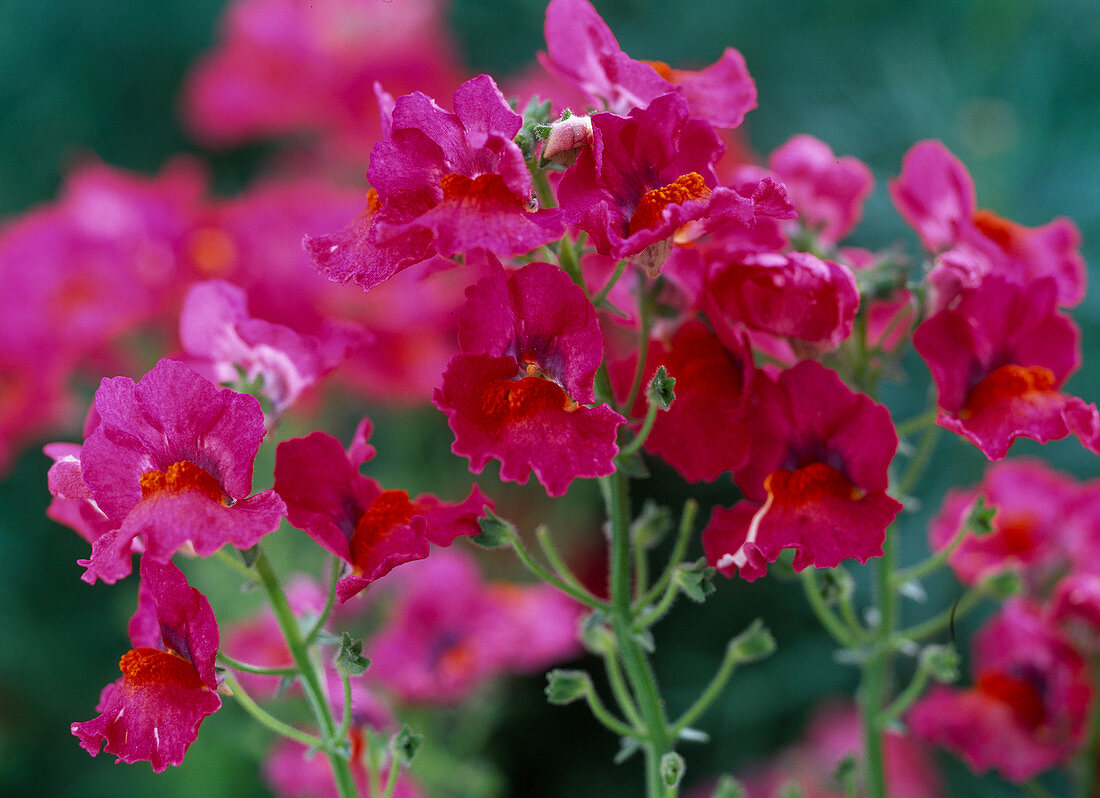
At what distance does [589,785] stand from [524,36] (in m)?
0.94

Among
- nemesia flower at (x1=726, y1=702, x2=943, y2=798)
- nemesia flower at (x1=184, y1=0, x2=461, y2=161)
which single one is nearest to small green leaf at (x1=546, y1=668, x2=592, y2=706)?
nemesia flower at (x1=726, y1=702, x2=943, y2=798)

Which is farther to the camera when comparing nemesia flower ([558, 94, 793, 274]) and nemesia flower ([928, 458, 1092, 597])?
nemesia flower ([928, 458, 1092, 597])

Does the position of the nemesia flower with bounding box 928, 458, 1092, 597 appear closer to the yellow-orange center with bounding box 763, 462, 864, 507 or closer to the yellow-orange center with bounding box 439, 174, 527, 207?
the yellow-orange center with bounding box 763, 462, 864, 507

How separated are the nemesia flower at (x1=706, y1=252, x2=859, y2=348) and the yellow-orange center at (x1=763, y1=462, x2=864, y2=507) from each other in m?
0.05

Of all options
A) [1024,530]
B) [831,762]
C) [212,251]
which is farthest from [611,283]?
[831,762]

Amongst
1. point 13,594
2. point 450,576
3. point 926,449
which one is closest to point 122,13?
point 13,594

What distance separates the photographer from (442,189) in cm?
35

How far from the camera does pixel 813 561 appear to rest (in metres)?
0.35

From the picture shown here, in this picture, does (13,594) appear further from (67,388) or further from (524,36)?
(524,36)

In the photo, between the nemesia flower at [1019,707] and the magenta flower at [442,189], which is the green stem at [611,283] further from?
the nemesia flower at [1019,707]

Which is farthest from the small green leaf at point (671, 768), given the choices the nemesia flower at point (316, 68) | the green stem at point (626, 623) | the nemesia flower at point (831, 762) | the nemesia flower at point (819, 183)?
the nemesia flower at point (316, 68)

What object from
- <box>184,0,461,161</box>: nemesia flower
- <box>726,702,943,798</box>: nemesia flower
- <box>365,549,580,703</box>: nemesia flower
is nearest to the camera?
<box>365,549,580,703</box>: nemesia flower

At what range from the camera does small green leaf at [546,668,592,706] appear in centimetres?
41

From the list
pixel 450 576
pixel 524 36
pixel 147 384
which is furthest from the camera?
pixel 524 36
